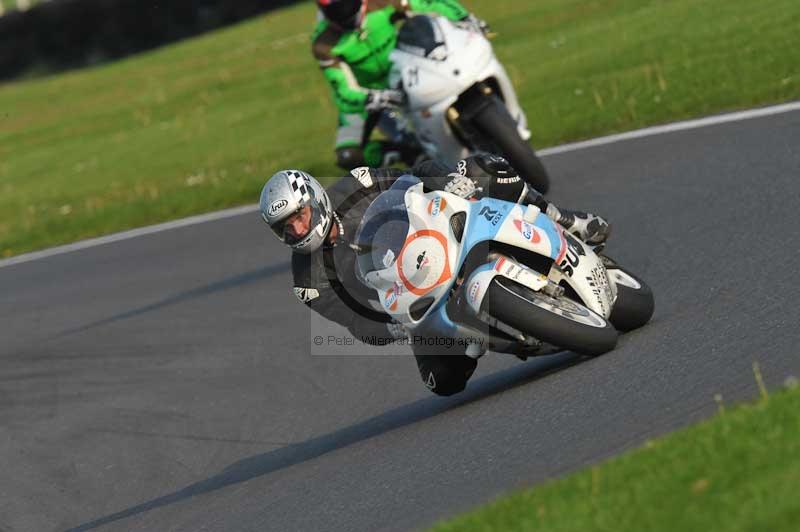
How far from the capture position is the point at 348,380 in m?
8.25

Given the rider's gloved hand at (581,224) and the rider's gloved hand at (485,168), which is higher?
the rider's gloved hand at (485,168)

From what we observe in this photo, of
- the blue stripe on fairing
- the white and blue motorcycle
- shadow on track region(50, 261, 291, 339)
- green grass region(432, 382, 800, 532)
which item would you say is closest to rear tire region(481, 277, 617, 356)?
the white and blue motorcycle

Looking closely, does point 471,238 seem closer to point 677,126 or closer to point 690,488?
point 690,488

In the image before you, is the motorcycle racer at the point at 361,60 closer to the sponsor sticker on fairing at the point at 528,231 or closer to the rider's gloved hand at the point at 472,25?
the rider's gloved hand at the point at 472,25

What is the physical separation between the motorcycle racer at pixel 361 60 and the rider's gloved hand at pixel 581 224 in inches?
153

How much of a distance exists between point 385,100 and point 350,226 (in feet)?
12.5

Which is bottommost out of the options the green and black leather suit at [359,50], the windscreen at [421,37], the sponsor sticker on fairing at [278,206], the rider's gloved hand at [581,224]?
the green and black leather suit at [359,50]

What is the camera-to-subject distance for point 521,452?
5469 mm

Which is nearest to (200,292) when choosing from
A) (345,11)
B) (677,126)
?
(345,11)

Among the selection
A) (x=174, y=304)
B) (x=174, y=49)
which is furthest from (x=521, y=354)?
(x=174, y=49)

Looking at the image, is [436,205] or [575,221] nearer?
[436,205]

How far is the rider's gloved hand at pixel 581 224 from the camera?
7043 millimetres

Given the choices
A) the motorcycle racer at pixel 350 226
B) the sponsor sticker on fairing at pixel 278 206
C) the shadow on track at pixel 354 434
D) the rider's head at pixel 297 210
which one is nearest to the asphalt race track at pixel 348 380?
the shadow on track at pixel 354 434

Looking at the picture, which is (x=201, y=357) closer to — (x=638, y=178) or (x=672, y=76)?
(x=638, y=178)
